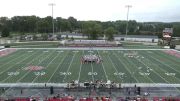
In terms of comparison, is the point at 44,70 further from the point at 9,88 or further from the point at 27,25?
the point at 27,25

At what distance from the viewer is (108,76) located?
93.0ft

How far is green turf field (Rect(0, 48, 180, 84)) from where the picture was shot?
89.9 ft

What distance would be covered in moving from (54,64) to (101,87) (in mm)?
12630

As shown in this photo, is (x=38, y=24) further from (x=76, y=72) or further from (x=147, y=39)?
(x=76, y=72)

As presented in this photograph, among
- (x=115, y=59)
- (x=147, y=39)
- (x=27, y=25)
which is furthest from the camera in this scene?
(x=27, y=25)

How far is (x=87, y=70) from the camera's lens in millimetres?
31062

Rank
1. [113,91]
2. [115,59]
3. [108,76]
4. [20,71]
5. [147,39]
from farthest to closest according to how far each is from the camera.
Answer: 1. [147,39]
2. [115,59]
3. [20,71]
4. [108,76]
5. [113,91]

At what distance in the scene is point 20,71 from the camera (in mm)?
30719

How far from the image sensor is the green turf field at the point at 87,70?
27391 mm

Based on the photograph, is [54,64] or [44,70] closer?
[44,70]

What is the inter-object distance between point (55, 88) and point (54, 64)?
11.1m

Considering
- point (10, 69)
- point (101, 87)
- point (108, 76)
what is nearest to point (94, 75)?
point (108, 76)

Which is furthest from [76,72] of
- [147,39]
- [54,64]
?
[147,39]

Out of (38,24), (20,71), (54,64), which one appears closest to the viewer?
(20,71)
